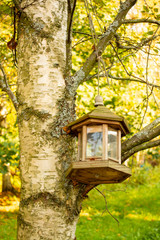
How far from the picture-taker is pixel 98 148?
1.54 m

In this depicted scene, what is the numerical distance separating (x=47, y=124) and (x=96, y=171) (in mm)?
426

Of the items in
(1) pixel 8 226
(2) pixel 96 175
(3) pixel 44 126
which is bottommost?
(1) pixel 8 226

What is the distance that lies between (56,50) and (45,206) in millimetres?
1004

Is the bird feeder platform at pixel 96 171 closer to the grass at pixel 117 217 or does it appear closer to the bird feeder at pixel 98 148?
the bird feeder at pixel 98 148

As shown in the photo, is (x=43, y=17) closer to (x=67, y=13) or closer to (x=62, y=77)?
(x=67, y=13)

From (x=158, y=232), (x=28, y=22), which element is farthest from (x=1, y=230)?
(x=28, y=22)

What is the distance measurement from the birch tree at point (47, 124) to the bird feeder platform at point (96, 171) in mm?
105

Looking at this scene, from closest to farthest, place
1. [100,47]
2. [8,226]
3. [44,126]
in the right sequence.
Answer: [44,126] < [100,47] < [8,226]

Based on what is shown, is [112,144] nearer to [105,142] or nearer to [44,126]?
[105,142]

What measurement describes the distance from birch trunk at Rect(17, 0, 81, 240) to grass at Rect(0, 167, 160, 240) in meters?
2.23

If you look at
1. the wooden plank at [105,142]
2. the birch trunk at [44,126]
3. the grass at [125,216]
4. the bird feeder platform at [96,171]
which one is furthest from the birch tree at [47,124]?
the grass at [125,216]

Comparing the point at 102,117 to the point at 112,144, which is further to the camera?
the point at 112,144

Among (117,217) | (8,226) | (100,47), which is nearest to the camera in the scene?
(100,47)

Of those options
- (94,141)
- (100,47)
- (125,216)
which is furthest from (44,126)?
(125,216)
